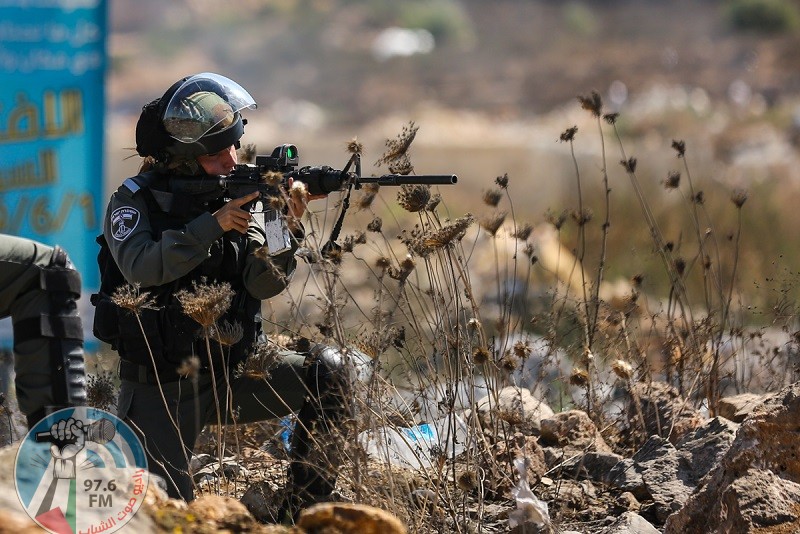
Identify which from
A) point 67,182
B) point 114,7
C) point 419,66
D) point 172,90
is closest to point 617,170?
point 67,182

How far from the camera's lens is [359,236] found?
145 inches

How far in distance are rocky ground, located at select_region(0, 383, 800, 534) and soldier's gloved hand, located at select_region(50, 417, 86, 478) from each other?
147 millimetres

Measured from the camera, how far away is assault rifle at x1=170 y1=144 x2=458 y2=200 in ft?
12.4

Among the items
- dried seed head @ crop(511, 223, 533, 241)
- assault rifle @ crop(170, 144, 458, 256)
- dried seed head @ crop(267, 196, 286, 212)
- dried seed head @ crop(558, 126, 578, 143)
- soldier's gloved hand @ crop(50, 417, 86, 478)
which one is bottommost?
soldier's gloved hand @ crop(50, 417, 86, 478)

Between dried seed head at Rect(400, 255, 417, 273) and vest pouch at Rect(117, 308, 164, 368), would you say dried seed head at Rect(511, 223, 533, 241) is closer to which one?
dried seed head at Rect(400, 255, 417, 273)

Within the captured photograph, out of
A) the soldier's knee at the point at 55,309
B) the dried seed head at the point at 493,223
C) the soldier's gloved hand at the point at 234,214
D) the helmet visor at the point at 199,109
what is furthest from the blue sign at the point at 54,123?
the dried seed head at the point at 493,223

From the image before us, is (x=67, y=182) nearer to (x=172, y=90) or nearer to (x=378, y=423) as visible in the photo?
(x=172, y=90)

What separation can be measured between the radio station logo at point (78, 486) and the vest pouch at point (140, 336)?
1.56ft

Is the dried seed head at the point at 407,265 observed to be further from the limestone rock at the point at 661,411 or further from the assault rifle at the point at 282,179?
the limestone rock at the point at 661,411

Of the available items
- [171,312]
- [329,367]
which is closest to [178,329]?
[171,312]

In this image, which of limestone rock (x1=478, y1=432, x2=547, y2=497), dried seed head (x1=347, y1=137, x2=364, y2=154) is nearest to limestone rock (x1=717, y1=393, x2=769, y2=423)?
limestone rock (x1=478, y1=432, x2=547, y2=497)

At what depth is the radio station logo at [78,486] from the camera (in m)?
2.93

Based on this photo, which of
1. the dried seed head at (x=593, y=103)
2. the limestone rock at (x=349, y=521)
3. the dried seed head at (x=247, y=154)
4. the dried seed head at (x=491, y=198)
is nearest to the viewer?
the limestone rock at (x=349, y=521)

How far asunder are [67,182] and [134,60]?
37538 mm
